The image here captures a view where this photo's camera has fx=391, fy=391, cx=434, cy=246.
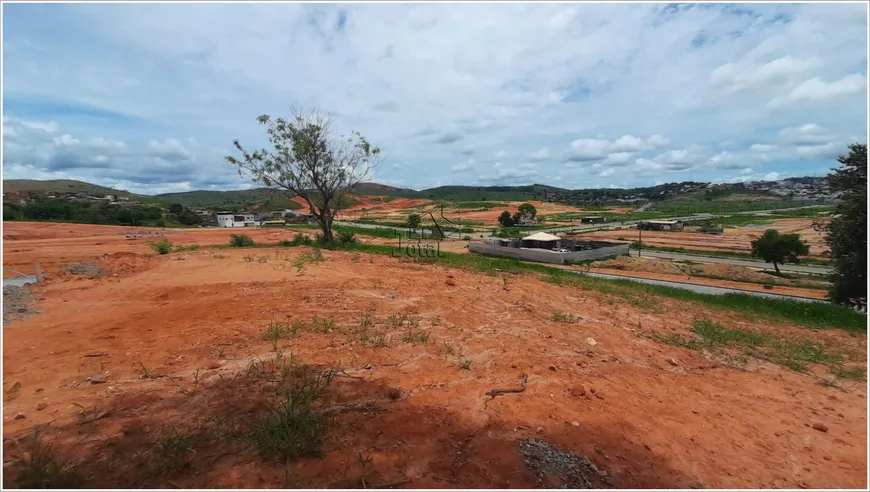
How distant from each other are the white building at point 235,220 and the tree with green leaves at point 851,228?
6263cm

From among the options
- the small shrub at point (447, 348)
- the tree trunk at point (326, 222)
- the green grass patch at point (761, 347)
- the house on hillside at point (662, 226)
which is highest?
the tree trunk at point (326, 222)

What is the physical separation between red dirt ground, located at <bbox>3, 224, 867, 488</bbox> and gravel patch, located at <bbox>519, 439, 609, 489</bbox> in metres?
0.09

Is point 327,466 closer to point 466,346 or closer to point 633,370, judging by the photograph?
point 466,346

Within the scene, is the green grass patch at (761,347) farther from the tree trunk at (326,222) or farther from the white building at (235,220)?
the white building at (235,220)

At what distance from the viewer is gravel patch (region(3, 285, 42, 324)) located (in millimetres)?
6637

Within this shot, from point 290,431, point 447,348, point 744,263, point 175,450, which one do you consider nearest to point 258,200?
point 744,263

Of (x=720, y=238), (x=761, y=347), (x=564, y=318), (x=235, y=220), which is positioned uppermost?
(x=235, y=220)

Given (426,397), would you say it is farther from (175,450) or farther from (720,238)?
(720,238)

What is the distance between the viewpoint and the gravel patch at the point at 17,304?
21.8 feet

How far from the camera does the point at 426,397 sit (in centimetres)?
419

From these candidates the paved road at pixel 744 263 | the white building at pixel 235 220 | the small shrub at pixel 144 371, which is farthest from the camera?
the white building at pixel 235 220

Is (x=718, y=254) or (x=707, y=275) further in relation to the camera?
(x=718, y=254)

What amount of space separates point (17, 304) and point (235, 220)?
59809 millimetres

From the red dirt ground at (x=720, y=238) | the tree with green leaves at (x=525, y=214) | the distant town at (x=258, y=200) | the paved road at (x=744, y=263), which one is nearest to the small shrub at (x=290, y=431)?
the distant town at (x=258, y=200)
